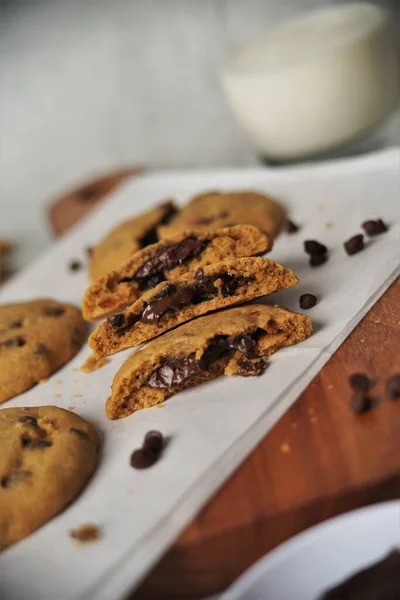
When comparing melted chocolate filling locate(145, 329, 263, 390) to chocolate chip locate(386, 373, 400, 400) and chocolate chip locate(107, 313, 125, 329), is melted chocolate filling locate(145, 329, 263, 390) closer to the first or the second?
chocolate chip locate(107, 313, 125, 329)

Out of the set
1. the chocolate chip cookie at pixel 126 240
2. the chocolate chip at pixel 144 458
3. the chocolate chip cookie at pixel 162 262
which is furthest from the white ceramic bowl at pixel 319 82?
the chocolate chip at pixel 144 458

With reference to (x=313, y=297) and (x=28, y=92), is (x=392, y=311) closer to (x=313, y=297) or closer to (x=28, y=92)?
(x=313, y=297)

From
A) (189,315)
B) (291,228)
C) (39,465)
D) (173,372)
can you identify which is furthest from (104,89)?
(39,465)

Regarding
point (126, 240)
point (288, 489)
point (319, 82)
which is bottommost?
point (288, 489)

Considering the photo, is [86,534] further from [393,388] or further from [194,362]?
[393,388]

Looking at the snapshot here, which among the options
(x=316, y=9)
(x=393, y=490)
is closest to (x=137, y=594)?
(x=393, y=490)

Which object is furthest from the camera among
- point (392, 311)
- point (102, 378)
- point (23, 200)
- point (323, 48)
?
point (23, 200)
